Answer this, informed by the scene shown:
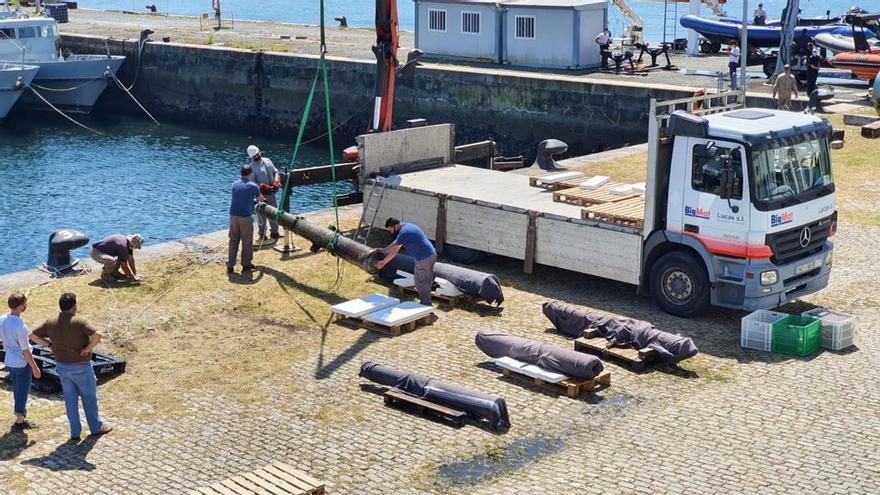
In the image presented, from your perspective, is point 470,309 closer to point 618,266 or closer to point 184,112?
point 618,266

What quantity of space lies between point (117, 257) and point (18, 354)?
206 inches

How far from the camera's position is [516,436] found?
11.2 m

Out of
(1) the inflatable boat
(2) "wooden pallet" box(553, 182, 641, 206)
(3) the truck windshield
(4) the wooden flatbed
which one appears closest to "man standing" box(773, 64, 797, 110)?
(4) the wooden flatbed

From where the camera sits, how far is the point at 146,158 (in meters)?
39.6

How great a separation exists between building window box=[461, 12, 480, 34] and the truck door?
2560 cm

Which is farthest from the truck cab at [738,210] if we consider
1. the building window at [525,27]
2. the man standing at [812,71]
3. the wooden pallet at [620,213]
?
the building window at [525,27]

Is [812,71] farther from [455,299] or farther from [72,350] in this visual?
[72,350]

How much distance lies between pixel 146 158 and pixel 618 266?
27501 millimetres

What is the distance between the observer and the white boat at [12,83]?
4494cm

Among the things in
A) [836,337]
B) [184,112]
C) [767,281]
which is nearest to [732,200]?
[767,281]

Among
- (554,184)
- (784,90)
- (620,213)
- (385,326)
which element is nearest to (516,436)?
(385,326)

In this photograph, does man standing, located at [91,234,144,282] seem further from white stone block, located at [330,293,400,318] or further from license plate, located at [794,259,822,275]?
license plate, located at [794,259,822,275]

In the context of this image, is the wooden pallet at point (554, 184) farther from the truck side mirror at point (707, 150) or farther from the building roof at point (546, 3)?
the building roof at point (546, 3)

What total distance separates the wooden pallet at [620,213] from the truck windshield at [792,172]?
1772mm
